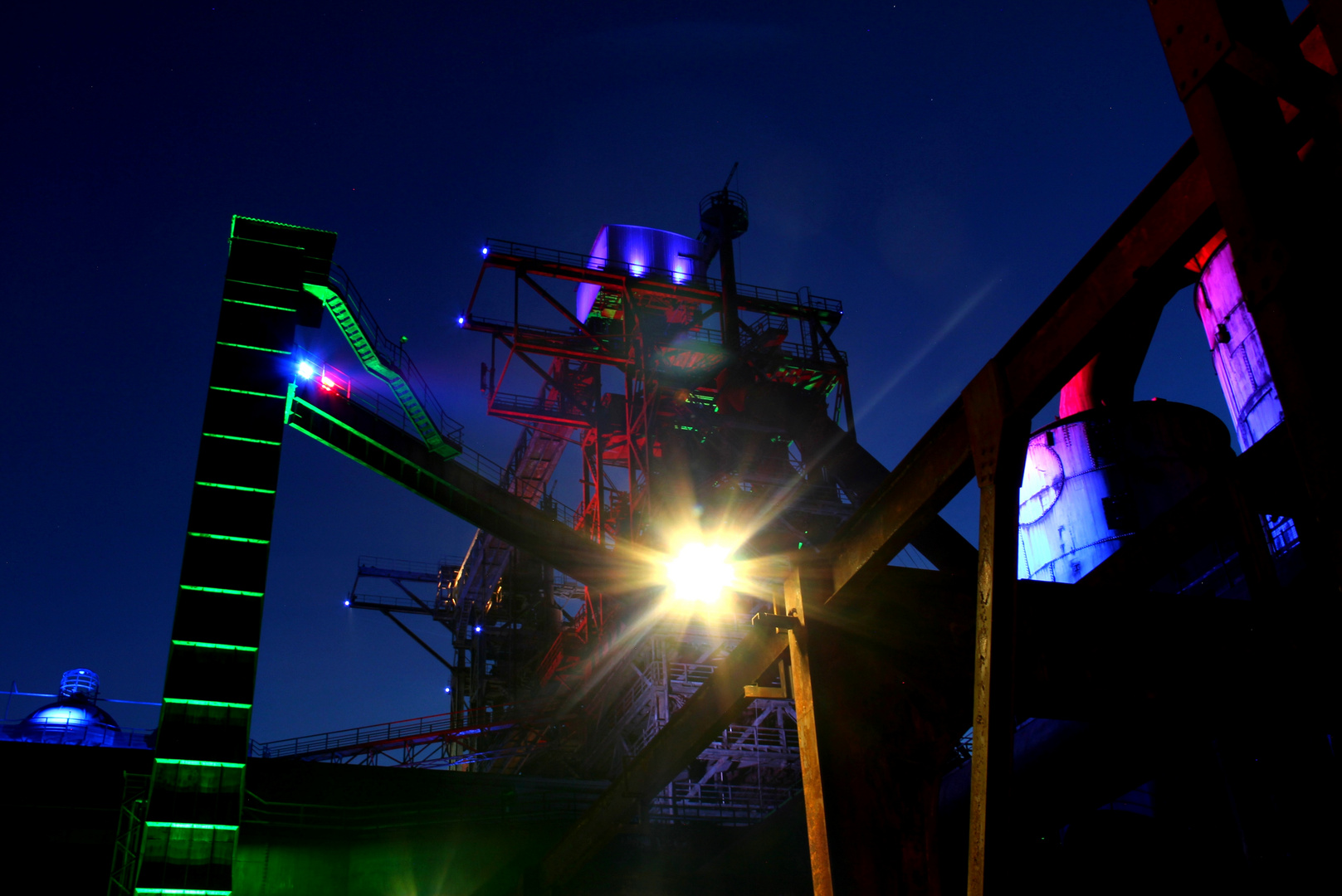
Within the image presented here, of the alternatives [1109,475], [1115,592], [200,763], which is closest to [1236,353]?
[1109,475]

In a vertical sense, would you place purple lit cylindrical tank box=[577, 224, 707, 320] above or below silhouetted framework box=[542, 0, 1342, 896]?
above

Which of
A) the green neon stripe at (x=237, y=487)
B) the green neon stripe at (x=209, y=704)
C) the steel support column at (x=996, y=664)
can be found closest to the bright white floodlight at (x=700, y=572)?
the steel support column at (x=996, y=664)

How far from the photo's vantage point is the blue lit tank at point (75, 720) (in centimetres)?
3103

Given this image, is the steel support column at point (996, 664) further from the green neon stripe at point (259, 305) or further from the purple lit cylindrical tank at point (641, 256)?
the purple lit cylindrical tank at point (641, 256)

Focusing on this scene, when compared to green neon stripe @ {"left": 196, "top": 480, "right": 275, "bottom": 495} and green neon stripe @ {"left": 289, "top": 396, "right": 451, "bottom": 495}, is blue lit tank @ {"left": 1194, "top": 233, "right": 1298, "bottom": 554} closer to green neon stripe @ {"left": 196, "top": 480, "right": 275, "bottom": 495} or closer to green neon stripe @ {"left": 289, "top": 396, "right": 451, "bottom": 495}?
green neon stripe @ {"left": 289, "top": 396, "right": 451, "bottom": 495}

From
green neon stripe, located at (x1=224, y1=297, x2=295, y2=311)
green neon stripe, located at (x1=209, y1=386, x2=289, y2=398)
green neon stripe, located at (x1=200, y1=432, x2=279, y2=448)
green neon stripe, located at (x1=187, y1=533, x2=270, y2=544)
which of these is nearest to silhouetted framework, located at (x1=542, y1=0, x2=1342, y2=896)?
green neon stripe, located at (x1=187, y1=533, x2=270, y2=544)

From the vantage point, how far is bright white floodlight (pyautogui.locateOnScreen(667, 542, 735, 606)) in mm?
10672

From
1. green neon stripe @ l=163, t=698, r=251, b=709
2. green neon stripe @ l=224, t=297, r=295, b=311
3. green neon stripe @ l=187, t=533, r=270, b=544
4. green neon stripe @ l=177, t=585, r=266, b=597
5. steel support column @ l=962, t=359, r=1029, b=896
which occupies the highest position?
green neon stripe @ l=224, t=297, r=295, b=311

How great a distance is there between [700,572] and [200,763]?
31.0 feet

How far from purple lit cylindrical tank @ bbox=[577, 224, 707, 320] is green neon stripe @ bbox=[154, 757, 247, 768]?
28479 millimetres

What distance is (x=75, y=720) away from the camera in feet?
106

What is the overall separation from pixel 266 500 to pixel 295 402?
2.94 m

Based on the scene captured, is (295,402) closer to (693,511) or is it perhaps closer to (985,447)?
(985,447)

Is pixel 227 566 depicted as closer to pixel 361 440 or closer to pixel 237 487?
pixel 237 487
